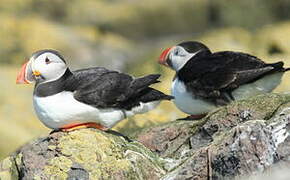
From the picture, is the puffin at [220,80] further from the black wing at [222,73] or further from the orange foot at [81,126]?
the orange foot at [81,126]

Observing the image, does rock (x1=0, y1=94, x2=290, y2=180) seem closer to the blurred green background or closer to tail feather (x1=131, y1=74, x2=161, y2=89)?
tail feather (x1=131, y1=74, x2=161, y2=89)

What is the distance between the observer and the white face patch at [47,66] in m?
7.91

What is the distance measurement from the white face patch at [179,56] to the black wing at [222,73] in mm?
649

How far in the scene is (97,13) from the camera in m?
27.3

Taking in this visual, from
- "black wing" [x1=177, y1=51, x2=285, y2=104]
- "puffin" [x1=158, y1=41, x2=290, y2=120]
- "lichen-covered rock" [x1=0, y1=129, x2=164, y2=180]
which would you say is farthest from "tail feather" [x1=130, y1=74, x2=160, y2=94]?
"black wing" [x1=177, y1=51, x2=285, y2=104]

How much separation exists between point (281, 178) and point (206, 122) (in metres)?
2.29

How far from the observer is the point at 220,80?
30.8ft

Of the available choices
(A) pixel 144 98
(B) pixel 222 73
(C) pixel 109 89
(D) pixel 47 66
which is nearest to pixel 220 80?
(B) pixel 222 73

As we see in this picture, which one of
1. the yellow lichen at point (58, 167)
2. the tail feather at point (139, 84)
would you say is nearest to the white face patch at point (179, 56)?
the tail feather at point (139, 84)

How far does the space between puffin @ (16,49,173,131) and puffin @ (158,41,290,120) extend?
1.28m

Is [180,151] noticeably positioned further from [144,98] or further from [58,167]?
[58,167]

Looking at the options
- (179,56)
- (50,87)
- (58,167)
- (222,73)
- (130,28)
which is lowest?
(130,28)

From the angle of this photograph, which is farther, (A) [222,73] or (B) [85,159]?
(A) [222,73]

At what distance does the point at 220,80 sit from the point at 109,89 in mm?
1864
